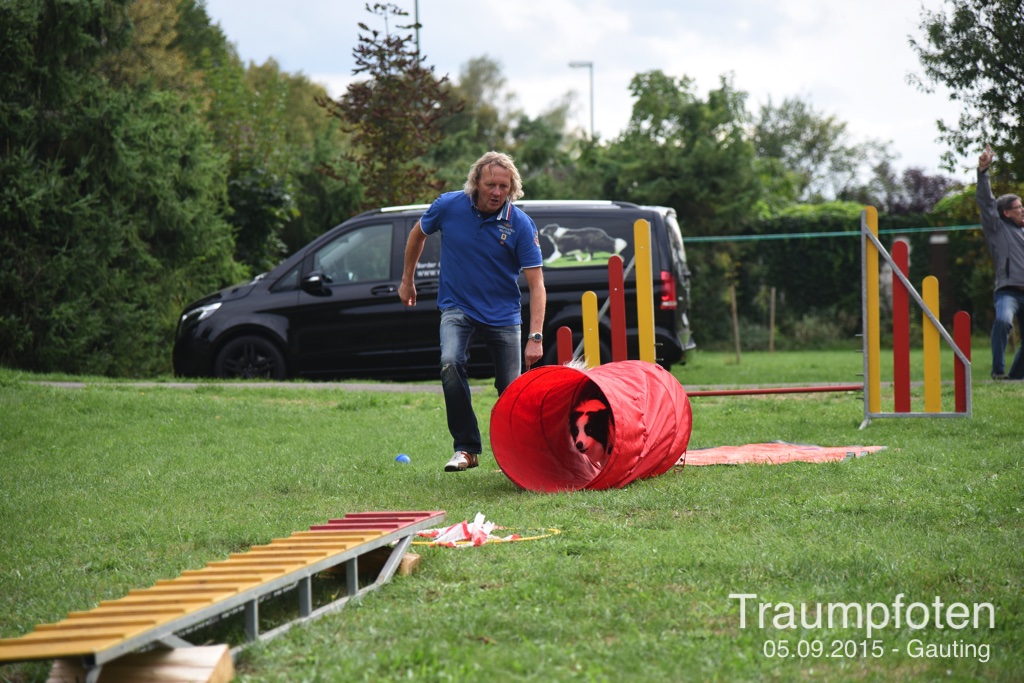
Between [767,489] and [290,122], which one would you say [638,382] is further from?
[290,122]

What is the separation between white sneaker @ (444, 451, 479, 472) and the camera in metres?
6.50

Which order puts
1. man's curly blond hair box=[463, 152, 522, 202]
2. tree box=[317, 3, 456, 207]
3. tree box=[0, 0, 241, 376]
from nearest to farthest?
1. man's curly blond hair box=[463, 152, 522, 202]
2. tree box=[0, 0, 241, 376]
3. tree box=[317, 3, 456, 207]

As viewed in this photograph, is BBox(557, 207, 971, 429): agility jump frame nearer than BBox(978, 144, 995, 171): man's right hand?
Yes

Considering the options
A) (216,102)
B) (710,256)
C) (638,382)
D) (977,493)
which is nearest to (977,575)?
(977,493)

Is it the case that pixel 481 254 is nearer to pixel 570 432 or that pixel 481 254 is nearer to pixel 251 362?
pixel 570 432

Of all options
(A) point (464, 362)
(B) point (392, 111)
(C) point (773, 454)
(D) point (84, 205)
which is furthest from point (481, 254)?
(B) point (392, 111)

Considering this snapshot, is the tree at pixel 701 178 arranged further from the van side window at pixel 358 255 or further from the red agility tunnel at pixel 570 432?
the red agility tunnel at pixel 570 432

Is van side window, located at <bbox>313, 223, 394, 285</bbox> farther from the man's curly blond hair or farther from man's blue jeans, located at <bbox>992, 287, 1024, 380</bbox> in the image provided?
man's blue jeans, located at <bbox>992, 287, 1024, 380</bbox>

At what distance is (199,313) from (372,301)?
6.41 feet

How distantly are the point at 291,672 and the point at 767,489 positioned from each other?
340cm

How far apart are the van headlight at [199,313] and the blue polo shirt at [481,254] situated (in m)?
6.16

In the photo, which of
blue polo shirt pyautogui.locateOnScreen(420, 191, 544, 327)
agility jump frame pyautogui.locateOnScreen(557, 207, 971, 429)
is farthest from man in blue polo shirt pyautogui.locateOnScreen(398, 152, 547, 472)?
agility jump frame pyautogui.locateOnScreen(557, 207, 971, 429)

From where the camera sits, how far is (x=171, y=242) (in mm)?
15352

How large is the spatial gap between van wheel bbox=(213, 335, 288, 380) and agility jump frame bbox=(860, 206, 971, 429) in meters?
6.41
